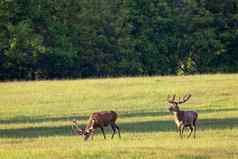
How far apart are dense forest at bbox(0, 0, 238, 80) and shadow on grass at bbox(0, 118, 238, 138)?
99.3ft

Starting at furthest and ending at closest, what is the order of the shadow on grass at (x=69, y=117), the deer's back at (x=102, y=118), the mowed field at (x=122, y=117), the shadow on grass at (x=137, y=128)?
the shadow on grass at (x=69, y=117) → the shadow on grass at (x=137, y=128) → the deer's back at (x=102, y=118) → the mowed field at (x=122, y=117)

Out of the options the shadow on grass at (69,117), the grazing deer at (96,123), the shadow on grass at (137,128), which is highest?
the grazing deer at (96,123)

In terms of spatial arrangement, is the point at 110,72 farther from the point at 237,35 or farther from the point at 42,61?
the point at 237,35

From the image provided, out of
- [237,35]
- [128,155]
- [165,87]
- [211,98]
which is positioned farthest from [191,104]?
[237,35]

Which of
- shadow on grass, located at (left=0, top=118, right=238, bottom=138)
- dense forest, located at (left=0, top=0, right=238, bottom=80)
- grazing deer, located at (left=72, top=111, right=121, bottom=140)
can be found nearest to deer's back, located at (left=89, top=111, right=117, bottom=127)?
grazing deer, located at (left=72, top=111, right=121, bottom=140)

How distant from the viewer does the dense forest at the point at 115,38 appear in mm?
63438

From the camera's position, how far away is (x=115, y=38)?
225ft

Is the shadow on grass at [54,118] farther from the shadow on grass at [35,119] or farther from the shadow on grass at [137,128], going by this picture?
the shadow on grass at [137,128]

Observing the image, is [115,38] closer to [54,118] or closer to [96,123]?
[54,118]

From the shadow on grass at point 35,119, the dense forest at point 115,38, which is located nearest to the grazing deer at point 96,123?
the shadow on grass at point 35,119

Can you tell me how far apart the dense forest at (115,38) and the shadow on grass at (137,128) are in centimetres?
3027

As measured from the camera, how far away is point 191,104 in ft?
136

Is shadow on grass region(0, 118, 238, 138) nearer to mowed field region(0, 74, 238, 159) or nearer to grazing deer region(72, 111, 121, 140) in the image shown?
mowed field region(0, 74, 238, 159)

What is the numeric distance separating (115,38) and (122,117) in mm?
33225
